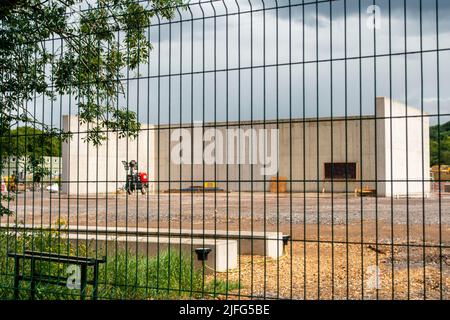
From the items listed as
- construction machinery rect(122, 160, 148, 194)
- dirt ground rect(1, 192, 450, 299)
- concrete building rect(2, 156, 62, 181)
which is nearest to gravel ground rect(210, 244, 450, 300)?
dirt ground rect(1, 192, 450, 299)

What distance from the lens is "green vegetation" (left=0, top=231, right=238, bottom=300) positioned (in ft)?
22.8

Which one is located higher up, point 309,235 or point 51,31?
point 51,31

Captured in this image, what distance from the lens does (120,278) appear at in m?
7.70

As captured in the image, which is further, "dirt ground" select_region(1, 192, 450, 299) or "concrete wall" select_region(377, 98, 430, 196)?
"concrete wall" select_region(377, 98, 430, 196)

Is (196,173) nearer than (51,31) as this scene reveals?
No

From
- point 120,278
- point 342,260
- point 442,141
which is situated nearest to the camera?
point 120,278

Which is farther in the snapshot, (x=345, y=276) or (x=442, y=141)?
(x=442, y=141)

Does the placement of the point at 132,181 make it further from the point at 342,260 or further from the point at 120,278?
the point at 342,260

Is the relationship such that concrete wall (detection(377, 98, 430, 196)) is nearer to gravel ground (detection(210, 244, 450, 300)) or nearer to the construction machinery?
gravel ground (detection(210, 244, 450, 300))

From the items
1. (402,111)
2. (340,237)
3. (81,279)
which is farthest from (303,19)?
(402,111)

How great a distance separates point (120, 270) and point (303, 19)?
14.1 feet

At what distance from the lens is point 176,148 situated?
1325 inches

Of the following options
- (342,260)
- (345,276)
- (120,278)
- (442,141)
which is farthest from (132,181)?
(442,141)
